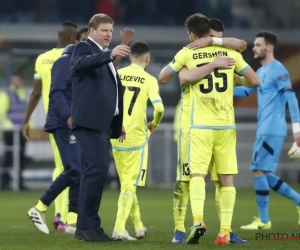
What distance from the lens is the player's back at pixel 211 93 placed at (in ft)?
29.1

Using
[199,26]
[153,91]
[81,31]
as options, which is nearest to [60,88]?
[81,31]

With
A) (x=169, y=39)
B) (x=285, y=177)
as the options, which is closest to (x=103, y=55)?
(x=285, y=177)

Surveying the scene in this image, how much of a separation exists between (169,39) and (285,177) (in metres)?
5.22

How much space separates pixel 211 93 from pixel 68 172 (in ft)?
8.05

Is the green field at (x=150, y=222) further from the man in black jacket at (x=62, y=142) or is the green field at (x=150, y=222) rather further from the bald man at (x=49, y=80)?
the bald man at (x=49, y=80)

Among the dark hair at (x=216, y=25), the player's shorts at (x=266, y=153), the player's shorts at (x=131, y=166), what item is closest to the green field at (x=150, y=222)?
the player's shorts at (x=131, y=166)

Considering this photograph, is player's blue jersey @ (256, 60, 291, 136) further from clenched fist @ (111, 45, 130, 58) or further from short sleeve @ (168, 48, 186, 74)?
clenched fist @ (111, 45, 130, 58)

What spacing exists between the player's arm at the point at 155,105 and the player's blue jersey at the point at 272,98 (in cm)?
207

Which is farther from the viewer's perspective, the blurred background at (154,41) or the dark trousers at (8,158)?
the blurred background at (154,41)

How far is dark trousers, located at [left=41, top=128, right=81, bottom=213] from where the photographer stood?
34.7 ft

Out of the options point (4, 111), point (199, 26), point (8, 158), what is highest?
point (199, 26)

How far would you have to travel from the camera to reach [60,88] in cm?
1079

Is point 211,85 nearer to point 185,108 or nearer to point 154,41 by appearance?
point 185,108

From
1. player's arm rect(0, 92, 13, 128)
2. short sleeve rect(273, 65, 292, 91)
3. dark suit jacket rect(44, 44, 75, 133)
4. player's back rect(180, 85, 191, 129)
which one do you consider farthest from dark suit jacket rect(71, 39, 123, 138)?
player's arm rect(0, 92, 13, 128)
